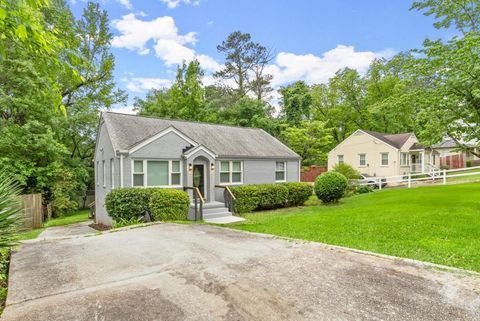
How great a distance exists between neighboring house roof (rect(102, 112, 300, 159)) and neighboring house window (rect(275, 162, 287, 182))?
590mm

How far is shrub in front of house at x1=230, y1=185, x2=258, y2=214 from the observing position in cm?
1451

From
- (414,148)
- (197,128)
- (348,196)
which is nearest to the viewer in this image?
(197,128)

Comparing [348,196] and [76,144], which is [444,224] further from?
[76,144]

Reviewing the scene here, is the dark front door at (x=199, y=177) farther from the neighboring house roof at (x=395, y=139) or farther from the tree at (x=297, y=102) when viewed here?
the neighboring house roof at (x=395, y=139)

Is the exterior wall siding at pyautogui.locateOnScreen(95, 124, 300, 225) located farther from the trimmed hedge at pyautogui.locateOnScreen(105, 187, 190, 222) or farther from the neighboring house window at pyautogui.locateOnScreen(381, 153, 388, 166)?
the neighboring house window at pyautogui.locateOnScreen(381, 153, 388, 166)

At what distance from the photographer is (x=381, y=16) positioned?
15406mm

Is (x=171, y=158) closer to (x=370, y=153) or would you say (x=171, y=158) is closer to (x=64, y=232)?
(x=64, y=232)

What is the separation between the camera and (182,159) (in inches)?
564

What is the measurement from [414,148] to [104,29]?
99.2 ft

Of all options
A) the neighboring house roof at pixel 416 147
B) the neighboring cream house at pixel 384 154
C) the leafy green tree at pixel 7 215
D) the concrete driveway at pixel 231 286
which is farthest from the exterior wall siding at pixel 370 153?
the leafy green tree at pixel 7 215

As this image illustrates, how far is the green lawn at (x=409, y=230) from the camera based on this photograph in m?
5.99

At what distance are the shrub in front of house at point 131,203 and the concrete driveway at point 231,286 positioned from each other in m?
4.98

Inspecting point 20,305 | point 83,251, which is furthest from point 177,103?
point 20,305

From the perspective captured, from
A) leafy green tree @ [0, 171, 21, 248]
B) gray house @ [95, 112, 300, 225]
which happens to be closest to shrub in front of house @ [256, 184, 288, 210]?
gray house @ [95, 112, 300, 225]
